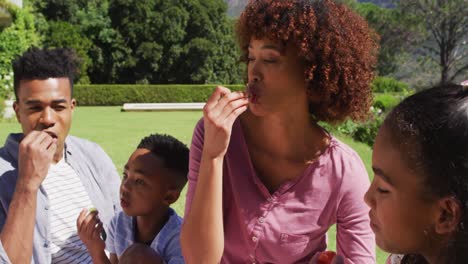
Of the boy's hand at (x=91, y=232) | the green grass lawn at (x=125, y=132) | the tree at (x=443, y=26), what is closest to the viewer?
the boy's hand at (x=91, y=232)

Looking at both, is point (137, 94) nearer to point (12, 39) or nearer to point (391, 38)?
point (12, 39)

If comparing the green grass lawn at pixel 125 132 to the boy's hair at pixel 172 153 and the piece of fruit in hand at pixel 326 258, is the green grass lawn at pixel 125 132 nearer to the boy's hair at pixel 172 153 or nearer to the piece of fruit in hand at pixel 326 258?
the boy's hair at pixel 172 153

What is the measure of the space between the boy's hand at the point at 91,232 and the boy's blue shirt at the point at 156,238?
143 mm

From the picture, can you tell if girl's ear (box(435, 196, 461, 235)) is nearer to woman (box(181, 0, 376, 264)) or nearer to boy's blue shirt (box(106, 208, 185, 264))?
woman (box(181, 0, 376, 264))

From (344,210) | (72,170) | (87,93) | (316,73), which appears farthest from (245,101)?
(87,93)

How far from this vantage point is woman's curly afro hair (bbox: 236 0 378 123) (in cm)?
226

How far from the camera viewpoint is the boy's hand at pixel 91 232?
245cm

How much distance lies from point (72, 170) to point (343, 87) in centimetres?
130

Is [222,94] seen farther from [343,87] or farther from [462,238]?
[462,238]

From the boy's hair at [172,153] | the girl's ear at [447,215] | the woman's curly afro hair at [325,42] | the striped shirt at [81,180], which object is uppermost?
the woman's curly afro hair at [325,42]

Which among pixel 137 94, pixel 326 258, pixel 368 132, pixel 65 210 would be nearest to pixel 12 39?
pixel 137 94

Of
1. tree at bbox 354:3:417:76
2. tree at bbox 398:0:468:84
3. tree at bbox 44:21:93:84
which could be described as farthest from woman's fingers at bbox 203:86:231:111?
tree at bbox 354:3:417:76

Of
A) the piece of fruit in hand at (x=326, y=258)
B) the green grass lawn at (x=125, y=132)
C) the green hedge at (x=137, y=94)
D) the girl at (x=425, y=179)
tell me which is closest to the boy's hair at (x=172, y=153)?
the piece of fruit in hand at (x=326, y=258)

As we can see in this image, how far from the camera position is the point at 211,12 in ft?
136
